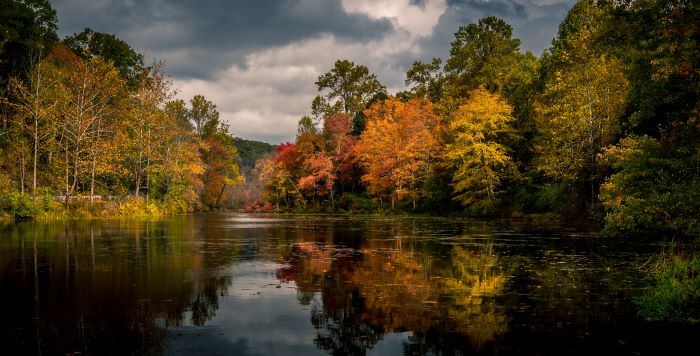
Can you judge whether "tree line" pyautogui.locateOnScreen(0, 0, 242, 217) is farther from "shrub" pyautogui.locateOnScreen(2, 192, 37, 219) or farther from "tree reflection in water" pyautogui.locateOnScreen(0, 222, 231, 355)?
"tree reflection in water" pyautogui.locateOnScreen(0, 222, 231, 355)

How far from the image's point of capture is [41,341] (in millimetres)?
6070

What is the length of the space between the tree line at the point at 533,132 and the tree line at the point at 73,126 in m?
18.5

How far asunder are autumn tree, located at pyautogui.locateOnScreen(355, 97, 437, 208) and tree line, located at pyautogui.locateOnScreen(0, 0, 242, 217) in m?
19.2

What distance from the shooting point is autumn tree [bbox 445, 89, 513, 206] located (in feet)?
135

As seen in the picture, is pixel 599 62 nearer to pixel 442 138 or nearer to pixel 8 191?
pixel 442 138

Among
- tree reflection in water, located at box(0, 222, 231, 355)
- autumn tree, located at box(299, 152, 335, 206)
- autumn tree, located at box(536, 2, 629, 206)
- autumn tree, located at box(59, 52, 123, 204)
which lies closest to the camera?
tree reflection in water, located at box(0, 222, 231, 355)

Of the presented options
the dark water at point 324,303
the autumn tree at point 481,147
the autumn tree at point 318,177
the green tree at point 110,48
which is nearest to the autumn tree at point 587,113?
the autumn tree at point 481,147

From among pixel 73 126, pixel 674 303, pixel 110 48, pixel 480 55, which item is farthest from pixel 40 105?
pixel 480 55

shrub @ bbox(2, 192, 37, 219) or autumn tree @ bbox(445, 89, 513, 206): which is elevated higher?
autumn tree @ bbox(445, 89, 513, 206)

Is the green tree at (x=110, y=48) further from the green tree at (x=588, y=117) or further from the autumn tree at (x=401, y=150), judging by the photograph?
the green tree at (x=588, y=117)

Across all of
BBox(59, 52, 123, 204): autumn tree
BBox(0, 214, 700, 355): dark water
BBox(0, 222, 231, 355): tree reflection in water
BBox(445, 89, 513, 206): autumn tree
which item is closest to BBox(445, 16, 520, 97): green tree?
BBox(445, 89, 513, 206): autumn tree

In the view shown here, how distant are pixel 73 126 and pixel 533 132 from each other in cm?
3760

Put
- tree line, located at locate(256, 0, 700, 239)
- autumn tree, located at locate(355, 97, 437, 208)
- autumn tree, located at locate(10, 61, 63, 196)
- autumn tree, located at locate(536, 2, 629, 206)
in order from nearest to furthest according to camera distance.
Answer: tree line, located at locate(256, 0, 700, 239) < autumn tree, located at locate(536, 2, 629, 206) < autumn tree, located at locate(10, 61, 63, 196) < autumn tree, located at locate(355, 97, 437, 208)

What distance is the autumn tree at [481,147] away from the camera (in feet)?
135
